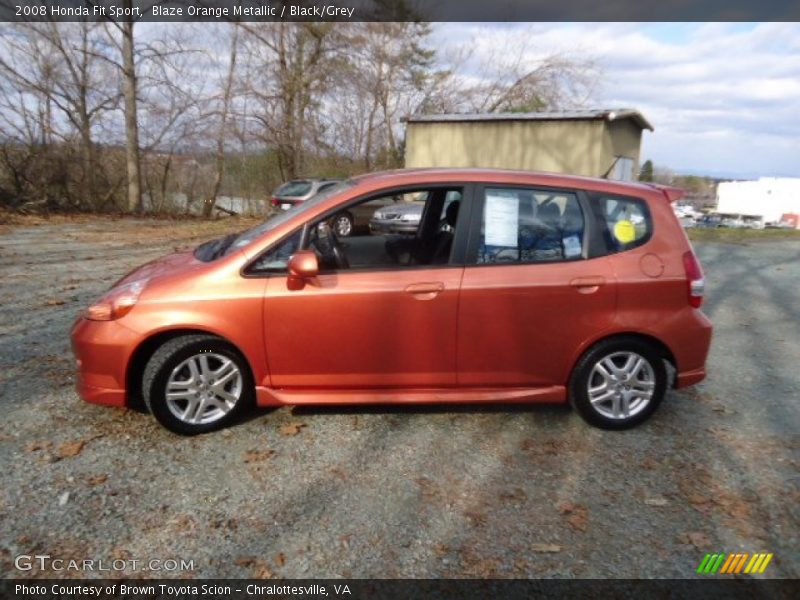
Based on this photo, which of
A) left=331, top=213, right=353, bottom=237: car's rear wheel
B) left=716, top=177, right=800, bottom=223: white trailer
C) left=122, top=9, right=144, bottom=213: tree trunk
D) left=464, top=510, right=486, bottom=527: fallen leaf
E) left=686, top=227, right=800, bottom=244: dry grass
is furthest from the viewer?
left=716, top=177, right=800, bottom=223: white trailer

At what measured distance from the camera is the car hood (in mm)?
3418

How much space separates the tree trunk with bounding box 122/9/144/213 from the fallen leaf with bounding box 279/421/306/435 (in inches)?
714

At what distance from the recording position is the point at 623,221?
3.52 meters

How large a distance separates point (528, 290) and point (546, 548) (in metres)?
A: 1.49

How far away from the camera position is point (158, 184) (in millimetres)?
20234

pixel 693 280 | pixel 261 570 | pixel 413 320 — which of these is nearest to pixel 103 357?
pixel 261 570

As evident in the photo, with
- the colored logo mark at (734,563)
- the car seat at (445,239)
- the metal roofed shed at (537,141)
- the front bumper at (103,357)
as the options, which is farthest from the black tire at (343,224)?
the metal roofed shed at (537,141)

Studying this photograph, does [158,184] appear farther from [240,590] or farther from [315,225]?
[240,590]

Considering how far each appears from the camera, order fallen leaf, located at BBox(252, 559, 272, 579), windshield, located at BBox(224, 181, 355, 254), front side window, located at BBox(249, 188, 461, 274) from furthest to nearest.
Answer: windshield, located at BBox(224, 181, 355, 254) → front side window, located at BBox(249, 188, 461, 274) → fallen leaf, located at BBox(252, 559, 272, 579)

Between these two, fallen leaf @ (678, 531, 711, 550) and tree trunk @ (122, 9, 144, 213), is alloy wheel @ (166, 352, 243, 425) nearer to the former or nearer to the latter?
fallen leaf @ (678, 531, 711, 550)

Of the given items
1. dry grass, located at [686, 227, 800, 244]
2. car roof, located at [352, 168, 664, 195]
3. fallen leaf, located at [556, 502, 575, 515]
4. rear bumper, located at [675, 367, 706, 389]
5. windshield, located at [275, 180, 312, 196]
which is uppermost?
windshield, located at [275, 180, 312, 196]

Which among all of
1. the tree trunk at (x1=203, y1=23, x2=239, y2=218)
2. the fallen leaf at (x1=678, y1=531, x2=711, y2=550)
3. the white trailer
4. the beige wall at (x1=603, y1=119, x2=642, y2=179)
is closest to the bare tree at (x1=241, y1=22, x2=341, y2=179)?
the tree trunk at (x1=203, y1=23, x2=239, y2=218)

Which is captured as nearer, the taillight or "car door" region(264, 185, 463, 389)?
"car door" region(264, 185, 463, 389)

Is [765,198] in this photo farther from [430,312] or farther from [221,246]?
[221,246]
